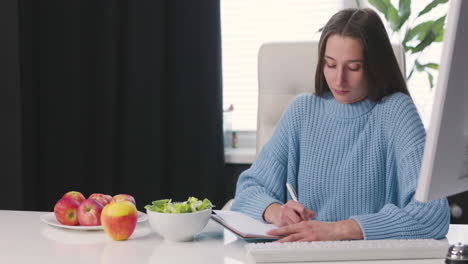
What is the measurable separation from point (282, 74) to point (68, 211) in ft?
3.25

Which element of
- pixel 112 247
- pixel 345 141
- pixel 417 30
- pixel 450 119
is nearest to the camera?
pixel 450 119

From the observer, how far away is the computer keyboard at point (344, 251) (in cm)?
106

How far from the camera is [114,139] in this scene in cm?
302

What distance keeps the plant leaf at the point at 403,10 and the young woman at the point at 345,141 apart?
1297mm

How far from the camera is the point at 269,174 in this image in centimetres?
163

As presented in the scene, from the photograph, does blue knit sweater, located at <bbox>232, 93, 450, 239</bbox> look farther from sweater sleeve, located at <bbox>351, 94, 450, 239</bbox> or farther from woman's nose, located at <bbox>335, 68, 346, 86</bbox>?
woman's nose, located at <bbox>335, 68, 346, 86</bbox>

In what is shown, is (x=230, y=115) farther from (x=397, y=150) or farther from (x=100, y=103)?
(x=397, y=150)

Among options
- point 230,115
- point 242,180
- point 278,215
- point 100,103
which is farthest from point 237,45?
point 278,215

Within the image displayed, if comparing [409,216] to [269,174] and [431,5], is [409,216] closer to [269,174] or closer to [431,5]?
[269,174]

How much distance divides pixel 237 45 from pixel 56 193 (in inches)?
45.8

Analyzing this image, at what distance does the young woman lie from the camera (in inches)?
58.6

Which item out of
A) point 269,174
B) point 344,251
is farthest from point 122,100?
point 344,251

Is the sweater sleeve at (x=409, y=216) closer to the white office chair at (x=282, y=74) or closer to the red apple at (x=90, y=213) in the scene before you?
the red apple at (x=90, y=213)

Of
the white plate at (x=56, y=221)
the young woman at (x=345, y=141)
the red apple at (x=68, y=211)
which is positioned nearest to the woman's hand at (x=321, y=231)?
the young woman at (x=345, y=141)
